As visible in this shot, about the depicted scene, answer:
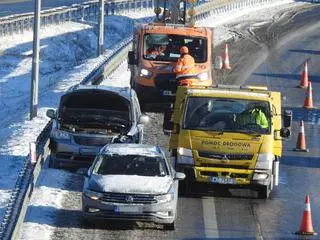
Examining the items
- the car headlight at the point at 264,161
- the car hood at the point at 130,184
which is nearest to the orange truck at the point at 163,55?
the car headlight at the point at 264,161

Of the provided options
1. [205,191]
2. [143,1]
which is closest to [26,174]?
[205,191]

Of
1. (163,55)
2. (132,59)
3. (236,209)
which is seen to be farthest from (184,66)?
(236,209)

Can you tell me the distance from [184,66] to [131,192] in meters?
10.2

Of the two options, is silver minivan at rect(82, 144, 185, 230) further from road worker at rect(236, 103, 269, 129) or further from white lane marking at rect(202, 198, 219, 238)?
road worker at rect(236, 103, 269, 129)

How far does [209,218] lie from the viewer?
66.3ft

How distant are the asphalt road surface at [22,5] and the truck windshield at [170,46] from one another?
33.7 meters

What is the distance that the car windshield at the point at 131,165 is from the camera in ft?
64.8

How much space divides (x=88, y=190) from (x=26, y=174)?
2.01 meters

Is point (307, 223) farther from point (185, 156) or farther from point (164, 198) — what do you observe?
point (185, 156)

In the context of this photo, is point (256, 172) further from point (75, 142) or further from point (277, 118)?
point (75, 142)

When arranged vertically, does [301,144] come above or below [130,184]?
below

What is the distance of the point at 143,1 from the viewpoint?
66.2m

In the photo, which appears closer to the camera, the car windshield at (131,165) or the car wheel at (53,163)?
the car windshield at (131,165)

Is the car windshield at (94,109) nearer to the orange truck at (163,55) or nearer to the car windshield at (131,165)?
the car windshield at (131,165)
